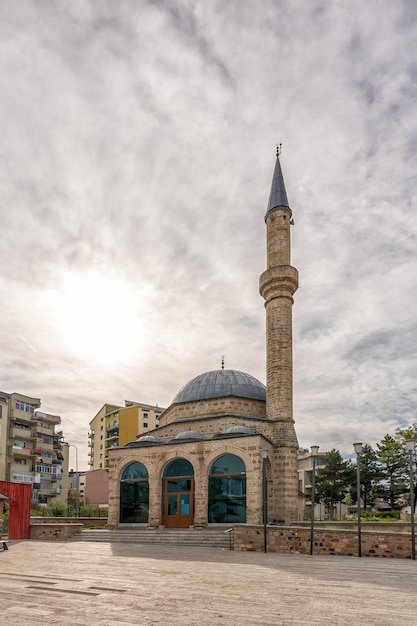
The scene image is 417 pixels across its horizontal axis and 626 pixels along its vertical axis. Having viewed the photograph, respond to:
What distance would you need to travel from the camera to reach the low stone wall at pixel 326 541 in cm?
1373

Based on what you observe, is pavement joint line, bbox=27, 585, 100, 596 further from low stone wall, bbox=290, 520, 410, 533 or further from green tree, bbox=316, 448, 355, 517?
green tree, bbox=316, 448, 355, 517

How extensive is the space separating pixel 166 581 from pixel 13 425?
39.8m

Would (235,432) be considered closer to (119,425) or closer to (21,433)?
(21,433)

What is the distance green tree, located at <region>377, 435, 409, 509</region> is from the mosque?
13340 millimetres

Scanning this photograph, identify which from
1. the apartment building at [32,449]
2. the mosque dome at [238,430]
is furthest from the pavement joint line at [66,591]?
the apartment building at [32,449]

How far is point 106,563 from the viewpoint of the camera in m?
12.2

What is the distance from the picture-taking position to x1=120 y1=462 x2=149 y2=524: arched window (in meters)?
23.1

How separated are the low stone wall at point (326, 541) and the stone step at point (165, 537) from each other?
1674 millimetres

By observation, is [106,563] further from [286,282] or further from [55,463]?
[55,463]

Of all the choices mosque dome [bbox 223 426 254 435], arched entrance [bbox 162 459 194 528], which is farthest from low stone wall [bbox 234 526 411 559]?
arched entrance [bbox 162 459 194 528]

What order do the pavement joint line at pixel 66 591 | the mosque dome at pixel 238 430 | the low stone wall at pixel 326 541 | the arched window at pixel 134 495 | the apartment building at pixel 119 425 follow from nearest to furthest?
the pavement joint line at pixel 66 591 → the low stone wall at pixel 326 541 → the mosque dome at pixel 238 430 → the arched window at pixel 134 495 → the apartment building at pixel 119 425

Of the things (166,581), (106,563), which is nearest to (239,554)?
(106,563)

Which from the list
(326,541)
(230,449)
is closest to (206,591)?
(326,541)

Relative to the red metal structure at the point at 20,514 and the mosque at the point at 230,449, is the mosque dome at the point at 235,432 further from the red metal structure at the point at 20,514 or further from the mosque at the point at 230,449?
the red metal structure at the point at 20,514
